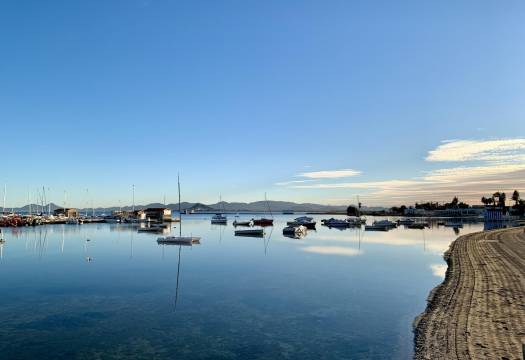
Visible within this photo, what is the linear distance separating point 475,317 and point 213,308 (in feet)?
49.0

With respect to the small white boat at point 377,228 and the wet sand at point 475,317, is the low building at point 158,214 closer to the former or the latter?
the small white boat at point 377,228

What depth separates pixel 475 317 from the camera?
19.3 m

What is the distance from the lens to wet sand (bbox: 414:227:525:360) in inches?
600

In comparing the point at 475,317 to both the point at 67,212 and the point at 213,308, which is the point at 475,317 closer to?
the point at 213,308

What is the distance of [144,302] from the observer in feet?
86.6

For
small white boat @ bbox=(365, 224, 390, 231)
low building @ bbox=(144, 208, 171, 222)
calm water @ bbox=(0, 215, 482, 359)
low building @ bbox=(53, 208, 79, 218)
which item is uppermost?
low building @ bbox=(53, 208, 79, 218)

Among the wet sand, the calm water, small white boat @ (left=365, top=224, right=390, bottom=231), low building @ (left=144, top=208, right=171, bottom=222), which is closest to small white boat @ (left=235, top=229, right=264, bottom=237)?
small white boat @ (left=365, top=224, right=390, bottom=231)

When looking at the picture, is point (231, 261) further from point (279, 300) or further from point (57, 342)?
point (57, 342)

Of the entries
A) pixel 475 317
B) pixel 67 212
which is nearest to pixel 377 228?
pixel 475 317

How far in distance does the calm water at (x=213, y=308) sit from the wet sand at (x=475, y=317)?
1179mm

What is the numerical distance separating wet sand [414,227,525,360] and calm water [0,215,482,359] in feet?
3.87

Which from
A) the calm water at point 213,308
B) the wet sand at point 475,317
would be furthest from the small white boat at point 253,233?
the wet sand at point 475,317

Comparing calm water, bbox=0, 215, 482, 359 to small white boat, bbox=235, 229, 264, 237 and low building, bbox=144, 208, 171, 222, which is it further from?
low building, bbox=144, 208, 171, 222

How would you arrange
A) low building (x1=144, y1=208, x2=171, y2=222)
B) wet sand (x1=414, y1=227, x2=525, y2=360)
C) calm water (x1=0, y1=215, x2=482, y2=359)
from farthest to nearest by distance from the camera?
1. low building (x1=144, y1=208, x2=171, y2=222)
2. calm water (x1=0, y1=215, x2=482, y2=359)
3. wet sand (x1=414, y1=227, x2=525, y2=360)
